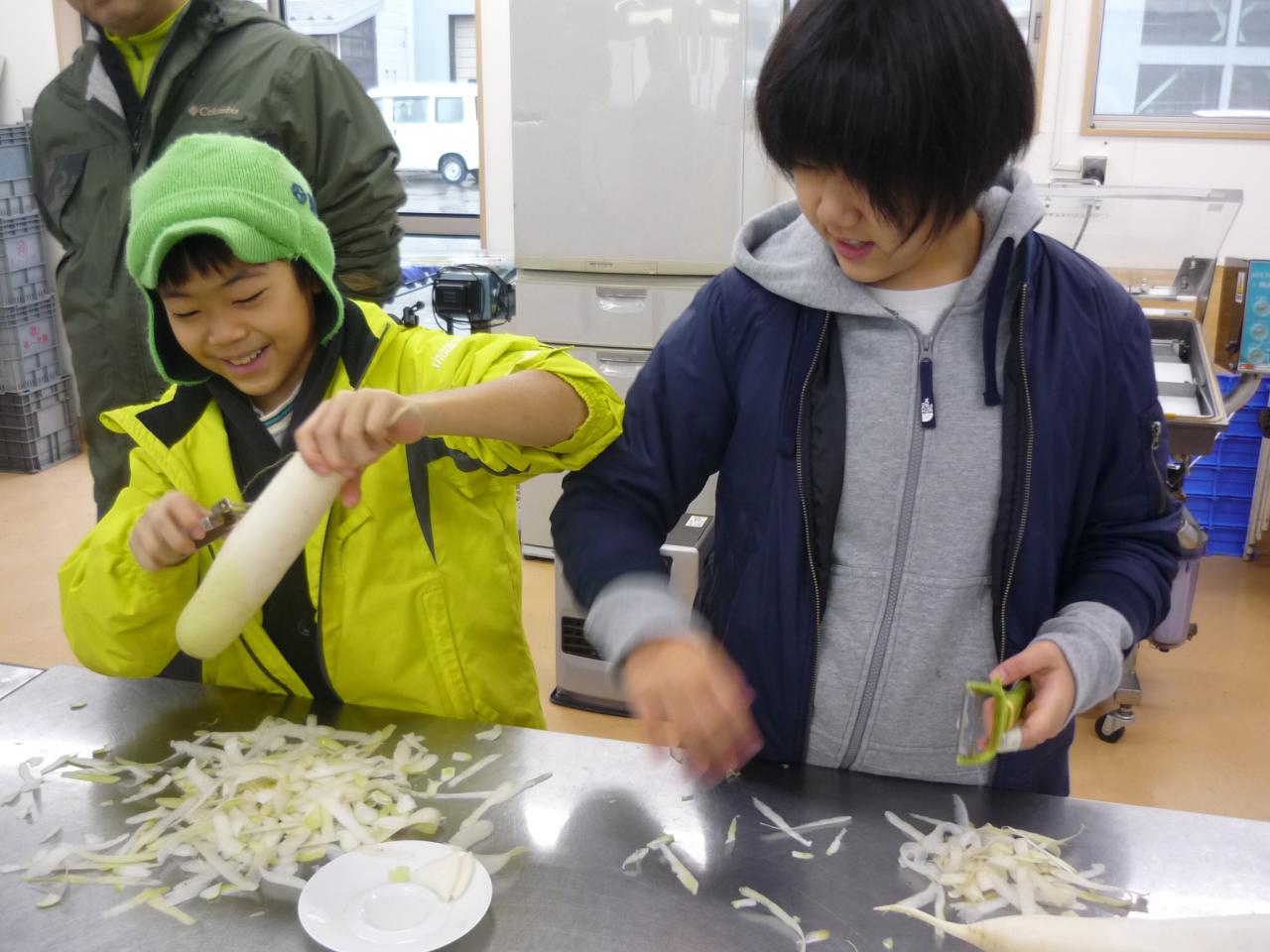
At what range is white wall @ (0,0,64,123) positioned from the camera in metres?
4.65

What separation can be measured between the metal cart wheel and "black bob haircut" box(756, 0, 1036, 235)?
208cm

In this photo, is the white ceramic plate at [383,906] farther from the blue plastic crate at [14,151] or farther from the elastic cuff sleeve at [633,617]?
the blue plastic crate at [14,151]

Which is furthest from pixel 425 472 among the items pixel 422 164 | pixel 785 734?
pixel 422 164

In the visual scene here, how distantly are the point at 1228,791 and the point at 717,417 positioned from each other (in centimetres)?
193

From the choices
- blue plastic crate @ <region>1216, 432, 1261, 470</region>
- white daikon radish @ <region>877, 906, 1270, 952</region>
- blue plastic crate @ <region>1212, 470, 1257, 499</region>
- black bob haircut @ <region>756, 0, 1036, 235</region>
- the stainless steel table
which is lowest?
blue plastic crate @ <region>1212, 470, 1257, 499</region>

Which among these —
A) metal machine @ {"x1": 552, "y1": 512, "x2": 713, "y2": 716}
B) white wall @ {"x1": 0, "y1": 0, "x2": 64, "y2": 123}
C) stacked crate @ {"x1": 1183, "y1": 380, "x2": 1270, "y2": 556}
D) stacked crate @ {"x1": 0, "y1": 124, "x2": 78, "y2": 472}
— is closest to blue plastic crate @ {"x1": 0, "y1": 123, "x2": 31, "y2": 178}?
stacked crate @ {"x1": 0, "y1": 124, "x2": 78, "y2": 472}

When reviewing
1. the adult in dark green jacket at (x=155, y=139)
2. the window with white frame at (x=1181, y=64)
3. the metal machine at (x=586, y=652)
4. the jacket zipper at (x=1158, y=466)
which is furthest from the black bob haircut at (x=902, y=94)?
the window with white frame at (x=1181, y=64)

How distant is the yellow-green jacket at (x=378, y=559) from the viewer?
4.03 ft

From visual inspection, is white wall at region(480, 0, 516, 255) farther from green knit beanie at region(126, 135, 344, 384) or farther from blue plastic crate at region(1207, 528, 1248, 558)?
green knit beanie at region(126, 135, 344, 384)

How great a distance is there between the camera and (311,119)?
80.1 inches

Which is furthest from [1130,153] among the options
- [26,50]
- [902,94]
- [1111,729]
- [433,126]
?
[26,50]

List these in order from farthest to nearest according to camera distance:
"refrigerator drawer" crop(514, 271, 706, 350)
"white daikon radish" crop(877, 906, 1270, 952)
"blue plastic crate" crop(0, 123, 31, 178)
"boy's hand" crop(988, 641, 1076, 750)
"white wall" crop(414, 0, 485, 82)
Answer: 1. "white wall" crop(414, 0, 485, 82)
2. "blue plastic crate" crop(0, 123, 31, 178)
3. "refrigerator drawer" crop(514, 271, 706, 350)
4. "boy's hand" crop(988, 641, 1076, 750)
5. "white daikon radish" crop(877, 906, 1270, 952)

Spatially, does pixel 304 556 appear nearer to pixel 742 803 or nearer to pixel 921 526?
pixel 742 803

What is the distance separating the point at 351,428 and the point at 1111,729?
226 centimetres
